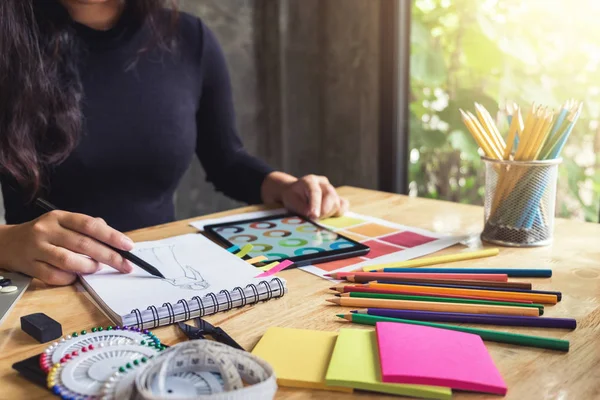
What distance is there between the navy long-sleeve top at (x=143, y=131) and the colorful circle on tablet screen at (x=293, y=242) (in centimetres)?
35

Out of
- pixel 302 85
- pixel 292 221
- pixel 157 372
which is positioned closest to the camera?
pixel 157 372

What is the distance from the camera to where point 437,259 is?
30.8 inches

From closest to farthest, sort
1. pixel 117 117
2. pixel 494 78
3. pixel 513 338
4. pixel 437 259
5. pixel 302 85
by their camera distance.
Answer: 1. pixel 513 338
2. pixel 437 259
3. pixel 117 117
4. pixel 494 78
5. pixel 302 85

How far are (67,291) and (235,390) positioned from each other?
15.0 inches

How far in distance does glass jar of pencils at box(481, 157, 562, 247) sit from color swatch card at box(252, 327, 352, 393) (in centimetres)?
41

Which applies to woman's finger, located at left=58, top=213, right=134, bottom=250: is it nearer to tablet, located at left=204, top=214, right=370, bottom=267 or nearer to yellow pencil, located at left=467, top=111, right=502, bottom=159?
tablet, located at left=204, top=214, right=370, bottom=267

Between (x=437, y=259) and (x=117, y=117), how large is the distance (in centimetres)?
74

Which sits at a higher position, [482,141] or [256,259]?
[482,141]

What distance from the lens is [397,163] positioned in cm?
217

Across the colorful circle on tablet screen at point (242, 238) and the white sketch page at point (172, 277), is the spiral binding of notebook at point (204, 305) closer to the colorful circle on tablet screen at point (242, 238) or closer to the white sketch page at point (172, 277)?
the white sketch page at point (172, 277)

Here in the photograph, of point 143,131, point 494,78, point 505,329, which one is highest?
point 494,78

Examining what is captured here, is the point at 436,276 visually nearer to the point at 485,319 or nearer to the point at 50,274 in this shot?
the point at 485,319

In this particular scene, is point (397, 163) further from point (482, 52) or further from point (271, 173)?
point (271, 173)

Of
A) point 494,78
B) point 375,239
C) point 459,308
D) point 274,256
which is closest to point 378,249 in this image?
point 375,239
